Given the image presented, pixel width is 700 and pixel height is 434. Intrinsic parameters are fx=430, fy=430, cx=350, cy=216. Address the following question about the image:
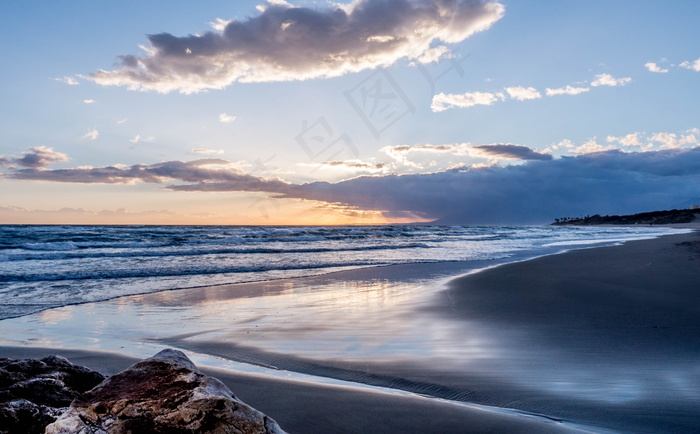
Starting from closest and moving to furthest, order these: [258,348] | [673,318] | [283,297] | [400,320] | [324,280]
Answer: [258,348]
[673,318]
[400,320]
[283,297]
[324,280]

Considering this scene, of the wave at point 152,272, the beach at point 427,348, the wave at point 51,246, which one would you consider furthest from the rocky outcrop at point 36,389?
the wave at point 51,246

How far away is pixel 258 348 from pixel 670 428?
388 centimetres

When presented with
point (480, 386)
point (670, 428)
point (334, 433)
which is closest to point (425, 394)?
point (480, 386)

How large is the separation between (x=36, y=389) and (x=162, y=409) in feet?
4.17

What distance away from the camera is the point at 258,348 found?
16.5 feet

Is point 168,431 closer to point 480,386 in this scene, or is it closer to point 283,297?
point 480,386

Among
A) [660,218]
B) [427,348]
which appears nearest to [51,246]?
[427,348]

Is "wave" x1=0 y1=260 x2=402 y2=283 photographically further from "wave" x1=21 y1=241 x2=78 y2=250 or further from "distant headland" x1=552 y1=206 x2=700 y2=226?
"distant headland" x1=552 y1=206 x2=700 y2=226

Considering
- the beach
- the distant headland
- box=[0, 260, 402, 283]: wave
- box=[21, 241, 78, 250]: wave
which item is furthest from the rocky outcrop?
the distant headland

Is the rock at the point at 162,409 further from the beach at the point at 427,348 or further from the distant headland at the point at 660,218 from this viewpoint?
the distant headland at the point at 660,218

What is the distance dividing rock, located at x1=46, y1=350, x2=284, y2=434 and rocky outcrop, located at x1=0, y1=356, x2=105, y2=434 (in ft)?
1.94

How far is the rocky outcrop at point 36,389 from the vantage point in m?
2.22

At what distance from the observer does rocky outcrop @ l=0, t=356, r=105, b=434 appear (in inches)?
87.6

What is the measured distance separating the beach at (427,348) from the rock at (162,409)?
3.98 feet
